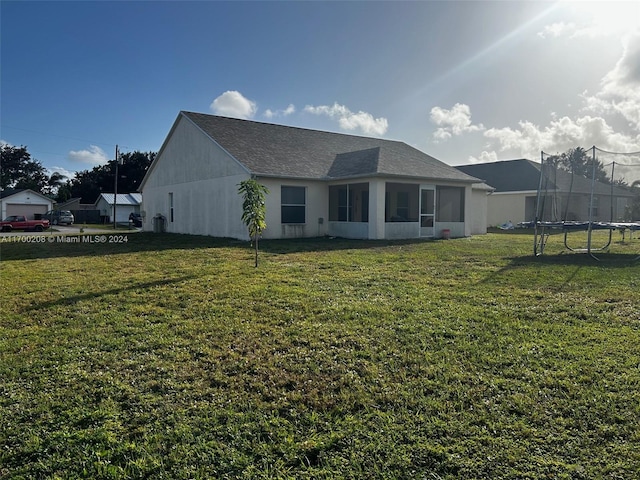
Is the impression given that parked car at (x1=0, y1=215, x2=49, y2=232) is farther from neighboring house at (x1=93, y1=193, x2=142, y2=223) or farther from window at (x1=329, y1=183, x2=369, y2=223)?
window at (x1=329, y1=183, x2=369, y2=223)

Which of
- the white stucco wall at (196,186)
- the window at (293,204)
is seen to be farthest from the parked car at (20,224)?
the window at (293,204)

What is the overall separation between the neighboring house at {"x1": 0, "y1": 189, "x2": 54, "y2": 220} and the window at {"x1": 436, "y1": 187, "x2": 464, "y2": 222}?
131ft

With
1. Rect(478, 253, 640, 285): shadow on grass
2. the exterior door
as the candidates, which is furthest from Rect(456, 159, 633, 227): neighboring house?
the exterior door

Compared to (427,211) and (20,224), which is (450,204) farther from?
(20,224)

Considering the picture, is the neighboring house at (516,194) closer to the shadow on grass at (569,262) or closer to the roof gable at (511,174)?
the roof gable at (511,174)

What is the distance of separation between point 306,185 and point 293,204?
3.13 ft

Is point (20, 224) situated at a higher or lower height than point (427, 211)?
lower

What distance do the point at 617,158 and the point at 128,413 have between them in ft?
42.4

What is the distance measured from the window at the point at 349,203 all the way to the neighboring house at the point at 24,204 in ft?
120

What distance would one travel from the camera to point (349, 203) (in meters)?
17.1

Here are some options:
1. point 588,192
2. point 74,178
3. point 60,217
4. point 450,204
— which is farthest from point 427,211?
point 74,178

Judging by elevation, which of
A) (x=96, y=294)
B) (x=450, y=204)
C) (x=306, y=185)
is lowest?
(x=96, y=294)

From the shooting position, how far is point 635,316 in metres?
4.90

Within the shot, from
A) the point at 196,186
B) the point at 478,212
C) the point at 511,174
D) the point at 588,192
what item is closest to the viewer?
the point at 588,192
